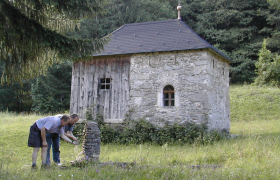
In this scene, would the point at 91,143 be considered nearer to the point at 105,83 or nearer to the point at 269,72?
the point at 105,83

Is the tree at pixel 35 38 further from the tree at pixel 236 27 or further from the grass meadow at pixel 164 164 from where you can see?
the tree at pixel 236 27

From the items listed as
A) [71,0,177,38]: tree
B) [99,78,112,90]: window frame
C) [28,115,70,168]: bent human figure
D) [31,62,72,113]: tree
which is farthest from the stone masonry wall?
[71,0,177,38]: tree

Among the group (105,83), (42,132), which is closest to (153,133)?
(105,83)

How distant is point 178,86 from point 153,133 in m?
1.95

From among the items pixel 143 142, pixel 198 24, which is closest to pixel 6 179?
pixel 143 142

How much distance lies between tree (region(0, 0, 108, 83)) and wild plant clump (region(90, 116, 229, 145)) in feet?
14.5

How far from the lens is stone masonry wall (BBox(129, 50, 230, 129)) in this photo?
10.2 meters

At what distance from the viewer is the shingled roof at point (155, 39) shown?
1076 cm

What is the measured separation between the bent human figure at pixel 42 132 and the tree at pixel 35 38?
4.84ft

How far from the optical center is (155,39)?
1166 centimetres

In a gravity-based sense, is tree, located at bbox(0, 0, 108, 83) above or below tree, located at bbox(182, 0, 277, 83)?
below

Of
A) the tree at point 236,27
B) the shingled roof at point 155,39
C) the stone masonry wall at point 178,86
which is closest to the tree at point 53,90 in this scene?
the shingled roof at point 155,39

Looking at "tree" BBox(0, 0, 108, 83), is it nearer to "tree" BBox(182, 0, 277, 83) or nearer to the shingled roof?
the shingled roof

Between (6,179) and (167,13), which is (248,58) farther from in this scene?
(6,179)
